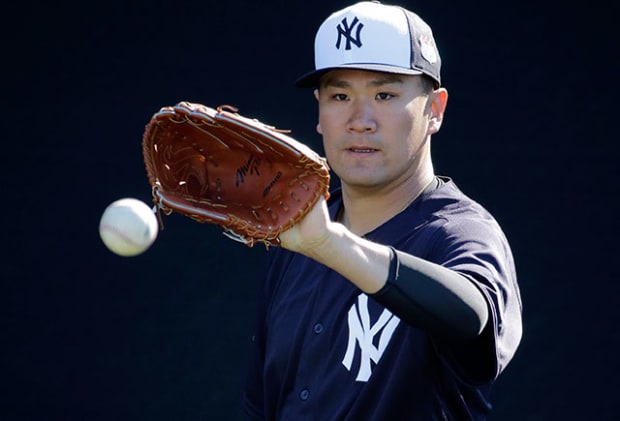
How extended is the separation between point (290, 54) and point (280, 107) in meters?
0.19

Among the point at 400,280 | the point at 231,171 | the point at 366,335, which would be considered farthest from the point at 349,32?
the point at 400,280

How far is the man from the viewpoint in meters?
1.83

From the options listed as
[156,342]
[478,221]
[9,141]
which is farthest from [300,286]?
[9,141]

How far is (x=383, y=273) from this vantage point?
1.80 metres

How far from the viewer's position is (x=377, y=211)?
2430 mm

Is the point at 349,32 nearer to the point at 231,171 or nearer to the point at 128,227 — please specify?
the point at 231,171

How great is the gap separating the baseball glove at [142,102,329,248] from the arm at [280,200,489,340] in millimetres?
52

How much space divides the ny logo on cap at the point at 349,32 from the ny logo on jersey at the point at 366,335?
556 millimetres

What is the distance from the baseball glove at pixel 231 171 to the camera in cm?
186

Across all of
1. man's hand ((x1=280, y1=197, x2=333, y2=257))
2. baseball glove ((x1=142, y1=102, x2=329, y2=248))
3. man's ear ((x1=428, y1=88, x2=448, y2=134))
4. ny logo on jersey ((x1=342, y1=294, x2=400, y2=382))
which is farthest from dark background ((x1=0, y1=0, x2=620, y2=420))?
man's hand ((x1=280, y1=197, x2=333, y2=257))

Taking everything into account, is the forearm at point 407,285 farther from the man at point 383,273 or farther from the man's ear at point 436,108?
the man's ear at point 436,108

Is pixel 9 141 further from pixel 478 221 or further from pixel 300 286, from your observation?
pixel 478 221

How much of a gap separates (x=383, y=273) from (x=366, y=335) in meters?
0.42

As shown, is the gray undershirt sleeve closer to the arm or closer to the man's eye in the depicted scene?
the arm
